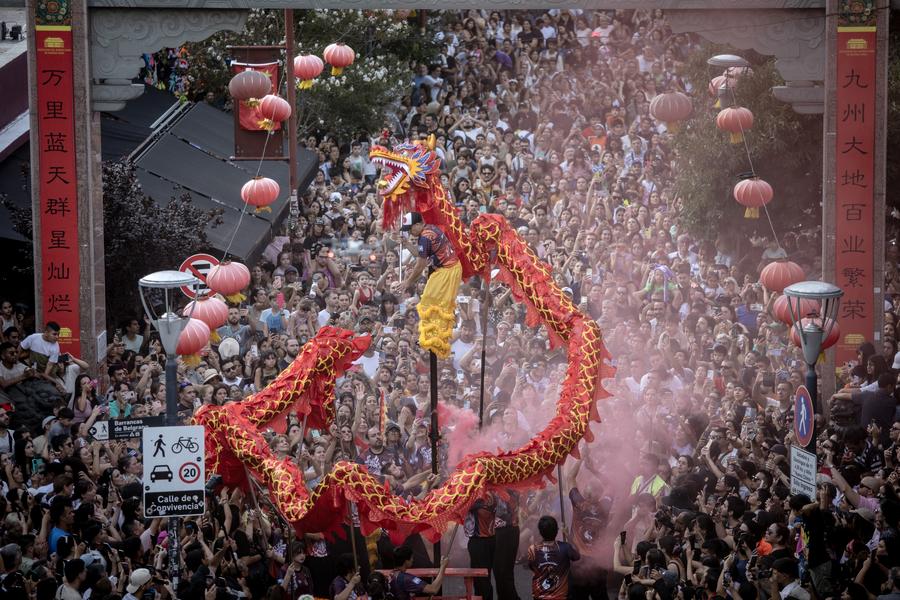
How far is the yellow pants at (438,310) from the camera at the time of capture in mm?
13555

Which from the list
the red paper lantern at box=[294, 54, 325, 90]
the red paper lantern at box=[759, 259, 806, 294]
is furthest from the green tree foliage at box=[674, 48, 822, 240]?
the red paper lantern at box=[294, 54, 325, 90]

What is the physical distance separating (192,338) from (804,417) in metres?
Result: 6.62

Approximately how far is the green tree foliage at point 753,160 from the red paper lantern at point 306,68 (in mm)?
5394

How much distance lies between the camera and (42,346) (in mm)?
17516

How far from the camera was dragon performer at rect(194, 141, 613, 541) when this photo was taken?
41.2 ft

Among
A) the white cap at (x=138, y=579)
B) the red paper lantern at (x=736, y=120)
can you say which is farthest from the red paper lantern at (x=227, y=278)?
the white cap at (x=138, y=579)

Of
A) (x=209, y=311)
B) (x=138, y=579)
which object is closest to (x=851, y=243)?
(x=209, y=311)

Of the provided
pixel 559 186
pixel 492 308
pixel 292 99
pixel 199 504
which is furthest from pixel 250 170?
pixel 199 504

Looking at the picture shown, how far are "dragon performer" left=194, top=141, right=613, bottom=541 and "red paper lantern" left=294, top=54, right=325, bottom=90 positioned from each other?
8.55 meters

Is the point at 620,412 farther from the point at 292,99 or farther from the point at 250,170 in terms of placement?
the point at 250,170

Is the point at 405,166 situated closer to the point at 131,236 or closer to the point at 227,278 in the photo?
the point at 227,278

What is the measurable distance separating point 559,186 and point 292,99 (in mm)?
→ 4703

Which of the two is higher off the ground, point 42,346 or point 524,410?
point 42,346

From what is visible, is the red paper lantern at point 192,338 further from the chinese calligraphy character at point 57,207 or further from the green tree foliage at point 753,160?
the green tree foliage at point 753,160
